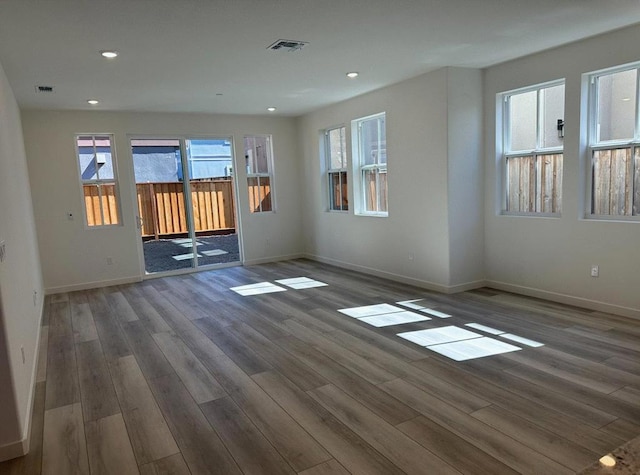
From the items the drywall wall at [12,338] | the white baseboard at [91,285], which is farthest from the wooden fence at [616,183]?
the white baseboard at [91,285]

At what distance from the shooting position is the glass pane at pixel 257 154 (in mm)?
7453

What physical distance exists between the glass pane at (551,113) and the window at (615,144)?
0.31 metres

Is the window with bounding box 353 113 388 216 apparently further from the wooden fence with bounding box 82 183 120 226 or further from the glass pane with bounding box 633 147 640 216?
the wooden fence with bounding box 82 183 120 226

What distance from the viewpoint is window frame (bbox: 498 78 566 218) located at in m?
4.38

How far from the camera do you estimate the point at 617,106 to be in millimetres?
3889

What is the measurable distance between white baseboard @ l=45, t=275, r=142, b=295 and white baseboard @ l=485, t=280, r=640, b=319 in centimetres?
507

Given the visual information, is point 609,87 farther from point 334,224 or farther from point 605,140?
point 334,224

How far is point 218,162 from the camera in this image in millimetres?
8250

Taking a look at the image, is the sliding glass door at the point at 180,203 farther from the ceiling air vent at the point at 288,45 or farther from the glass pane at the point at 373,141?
the ceiling air vent at the point at 288,45

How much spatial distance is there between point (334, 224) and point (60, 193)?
4.01 metres

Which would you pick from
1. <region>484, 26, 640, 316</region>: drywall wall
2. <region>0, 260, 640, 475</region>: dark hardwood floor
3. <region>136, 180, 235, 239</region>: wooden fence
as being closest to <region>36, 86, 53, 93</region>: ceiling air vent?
<region>0, 260, 640, 475</region>: dark hardwood floor

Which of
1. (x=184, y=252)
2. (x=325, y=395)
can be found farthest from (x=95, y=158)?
(x=325, y=395)

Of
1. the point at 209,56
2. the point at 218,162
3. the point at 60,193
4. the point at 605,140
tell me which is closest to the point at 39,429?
the point at 209,56

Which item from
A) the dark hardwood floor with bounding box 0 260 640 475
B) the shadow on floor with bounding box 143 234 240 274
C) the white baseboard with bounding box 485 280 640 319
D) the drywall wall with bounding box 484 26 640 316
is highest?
the drywall wall with bounding box 484 26 640 316
